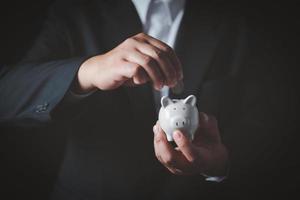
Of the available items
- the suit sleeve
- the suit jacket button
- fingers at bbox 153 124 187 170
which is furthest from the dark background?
fingers at bbox 153 124 187 170

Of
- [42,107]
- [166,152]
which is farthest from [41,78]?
[166,152]

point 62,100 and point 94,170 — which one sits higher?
point 62,100

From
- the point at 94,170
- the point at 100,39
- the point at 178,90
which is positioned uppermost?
the point at 100,39

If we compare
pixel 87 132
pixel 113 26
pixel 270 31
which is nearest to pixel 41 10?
pixel 113 26

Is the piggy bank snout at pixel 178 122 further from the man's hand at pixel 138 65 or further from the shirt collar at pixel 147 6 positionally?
the shirt collar at pixel 147 6

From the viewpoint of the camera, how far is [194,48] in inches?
29.5

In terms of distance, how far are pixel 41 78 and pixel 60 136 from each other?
0.57 feet

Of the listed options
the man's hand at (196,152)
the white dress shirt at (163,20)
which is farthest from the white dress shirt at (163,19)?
the man's hand at (196,152)

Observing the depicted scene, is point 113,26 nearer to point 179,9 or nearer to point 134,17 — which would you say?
point 134,17

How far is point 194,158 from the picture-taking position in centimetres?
58

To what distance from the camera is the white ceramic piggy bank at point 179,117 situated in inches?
21.3

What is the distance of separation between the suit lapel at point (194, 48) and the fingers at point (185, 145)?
199 mm

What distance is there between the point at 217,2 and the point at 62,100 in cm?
41

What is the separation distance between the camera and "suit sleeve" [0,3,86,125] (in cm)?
64
